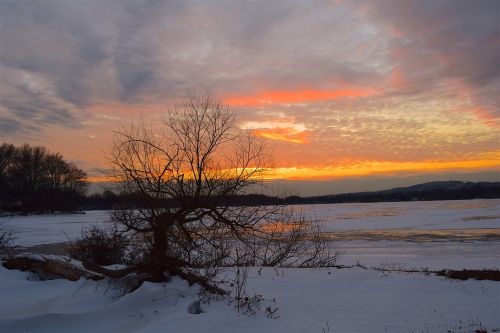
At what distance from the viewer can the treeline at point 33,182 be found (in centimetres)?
7994

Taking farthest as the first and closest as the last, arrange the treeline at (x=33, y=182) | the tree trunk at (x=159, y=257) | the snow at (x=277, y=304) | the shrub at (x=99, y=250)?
the treeline at (x=33, y=182)
the shrub at (x=99, y=250)
the tree trunk at (x=159, y=257)
the snow at (x=277, y=304)

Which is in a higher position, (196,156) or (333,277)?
(196,156)

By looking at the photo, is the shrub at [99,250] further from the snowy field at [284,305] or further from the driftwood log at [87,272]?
the snowy field at [284,305]

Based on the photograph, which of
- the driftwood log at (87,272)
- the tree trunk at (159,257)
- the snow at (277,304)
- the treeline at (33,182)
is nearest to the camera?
the snow at (277,304)

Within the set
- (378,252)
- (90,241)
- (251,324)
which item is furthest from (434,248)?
(251,324)

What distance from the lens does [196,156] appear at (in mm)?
11414

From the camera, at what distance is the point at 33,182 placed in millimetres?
84812

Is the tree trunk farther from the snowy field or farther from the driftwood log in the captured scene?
the snowy field

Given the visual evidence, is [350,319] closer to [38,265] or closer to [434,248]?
[38,265]

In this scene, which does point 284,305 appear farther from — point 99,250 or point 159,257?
point 99,250

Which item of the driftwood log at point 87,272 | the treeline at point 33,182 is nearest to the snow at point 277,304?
the driftwood log at point 87,272

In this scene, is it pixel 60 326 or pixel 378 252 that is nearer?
pixel 60 326

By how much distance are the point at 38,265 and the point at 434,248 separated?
17459mm

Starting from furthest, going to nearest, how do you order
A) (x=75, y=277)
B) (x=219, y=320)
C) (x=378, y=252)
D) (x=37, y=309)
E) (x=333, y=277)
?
(x=378, y=252) < (x=333, y=277) < (x=75, y=277) < (x=37, y=309) < (x=219, y=320)
